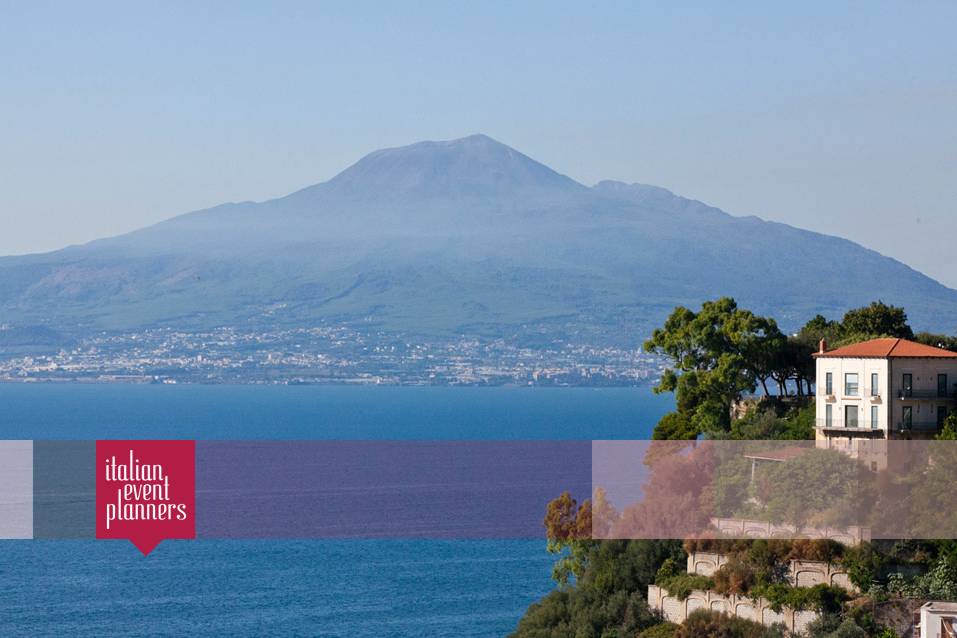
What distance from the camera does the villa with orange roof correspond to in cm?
3272

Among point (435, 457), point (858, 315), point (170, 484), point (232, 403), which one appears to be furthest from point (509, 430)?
point (170, 484)

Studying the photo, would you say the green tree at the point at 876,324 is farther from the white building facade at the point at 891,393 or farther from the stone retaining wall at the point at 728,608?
the stone retaining wall at the point at 728,608

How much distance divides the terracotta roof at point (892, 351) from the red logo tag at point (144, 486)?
1290cm

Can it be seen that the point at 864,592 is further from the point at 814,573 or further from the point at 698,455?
the point at 698,455

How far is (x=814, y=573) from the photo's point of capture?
3125cm

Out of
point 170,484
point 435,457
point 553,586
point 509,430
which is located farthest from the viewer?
point 509,430

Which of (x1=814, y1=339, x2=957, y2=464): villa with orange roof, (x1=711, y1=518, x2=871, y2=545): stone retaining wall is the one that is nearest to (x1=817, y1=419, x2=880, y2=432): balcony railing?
(x1=814, y1=339, x2=957, y2=464): villa with orange roof

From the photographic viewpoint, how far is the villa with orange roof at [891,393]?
32719 millimetres

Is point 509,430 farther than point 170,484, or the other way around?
point 509,430

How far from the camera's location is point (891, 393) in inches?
1288

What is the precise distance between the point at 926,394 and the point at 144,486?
14631 millimetres

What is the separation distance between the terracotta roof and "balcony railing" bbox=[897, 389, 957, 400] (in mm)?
665

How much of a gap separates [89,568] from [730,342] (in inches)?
1048
